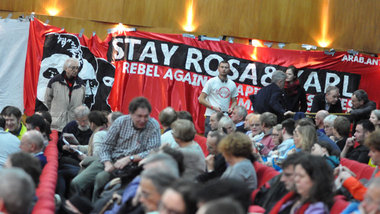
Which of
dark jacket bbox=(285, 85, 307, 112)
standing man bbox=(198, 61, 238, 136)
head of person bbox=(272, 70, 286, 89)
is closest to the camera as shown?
head of person bbox=(272, 70, 286, 89)

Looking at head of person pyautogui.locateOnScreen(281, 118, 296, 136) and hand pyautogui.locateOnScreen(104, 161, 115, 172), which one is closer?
hand pyautogui.locateOnScreen(104, 161, 115, 172)

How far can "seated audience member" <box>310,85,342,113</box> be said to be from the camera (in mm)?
9930

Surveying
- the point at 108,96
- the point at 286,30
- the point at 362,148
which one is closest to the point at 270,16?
the point at 286,30

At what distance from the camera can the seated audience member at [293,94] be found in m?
10.1

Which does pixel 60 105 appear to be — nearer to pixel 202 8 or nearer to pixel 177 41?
pixel 177 41

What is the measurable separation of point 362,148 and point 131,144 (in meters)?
2.46

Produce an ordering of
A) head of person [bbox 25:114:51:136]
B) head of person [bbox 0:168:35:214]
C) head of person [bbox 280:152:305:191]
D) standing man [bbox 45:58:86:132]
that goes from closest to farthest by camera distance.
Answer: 1. head of person [bbox 0:168:35:214]
2. head of person [bbox 280:152:305:191]
3. head of person [bbox 25:114:51:136]
4. standing man [bbox 45:58:86:132]

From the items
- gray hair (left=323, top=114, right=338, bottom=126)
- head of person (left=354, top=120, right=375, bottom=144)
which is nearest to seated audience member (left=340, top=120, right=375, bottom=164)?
head of person (left=354, top=120, right=375, bottom=144)

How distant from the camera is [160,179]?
3.76m

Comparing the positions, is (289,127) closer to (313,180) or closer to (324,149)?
(324,149)

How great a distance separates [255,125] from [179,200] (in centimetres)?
505

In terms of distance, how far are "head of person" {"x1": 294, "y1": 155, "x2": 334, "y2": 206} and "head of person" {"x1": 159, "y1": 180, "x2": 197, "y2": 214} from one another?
1037 millimetres

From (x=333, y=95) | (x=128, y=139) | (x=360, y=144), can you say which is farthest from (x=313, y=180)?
(x=333, y=95)

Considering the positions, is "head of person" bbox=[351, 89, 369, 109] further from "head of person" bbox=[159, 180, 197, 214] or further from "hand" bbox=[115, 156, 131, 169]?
"head of person" bbox=[159, 180, 197, 214]
